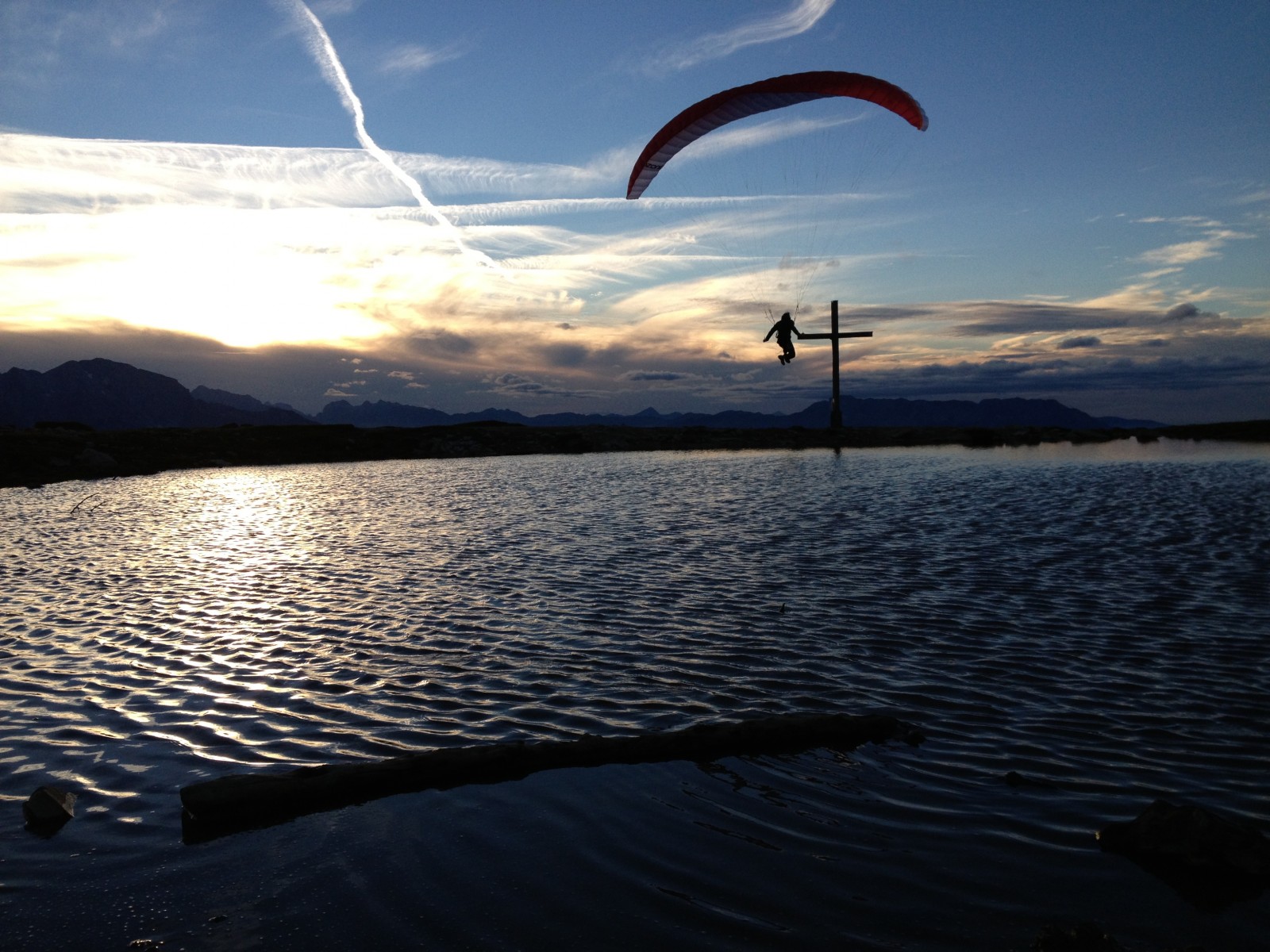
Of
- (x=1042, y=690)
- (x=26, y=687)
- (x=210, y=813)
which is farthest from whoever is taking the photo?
(x=26, y=687)

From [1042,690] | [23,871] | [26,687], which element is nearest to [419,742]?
[23,871]

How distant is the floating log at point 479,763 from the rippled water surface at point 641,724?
250 mm

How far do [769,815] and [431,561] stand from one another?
18710mm

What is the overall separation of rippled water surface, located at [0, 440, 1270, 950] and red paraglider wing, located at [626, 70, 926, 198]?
17.7 meters

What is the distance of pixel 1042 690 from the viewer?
12.5m

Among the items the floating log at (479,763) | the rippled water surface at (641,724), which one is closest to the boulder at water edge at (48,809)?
the rippled water surface at (641,724)

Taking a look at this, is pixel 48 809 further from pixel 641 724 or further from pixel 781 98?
pixel 781 98

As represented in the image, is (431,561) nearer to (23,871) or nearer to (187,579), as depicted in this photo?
(187,579)

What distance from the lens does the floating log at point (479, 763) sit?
8.70m

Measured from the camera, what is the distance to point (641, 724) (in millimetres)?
11453

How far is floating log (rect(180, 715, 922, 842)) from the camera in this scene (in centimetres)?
870

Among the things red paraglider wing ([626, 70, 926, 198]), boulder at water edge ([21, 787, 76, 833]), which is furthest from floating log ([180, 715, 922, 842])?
red paraglider wing ([626, 70, 926, 198])

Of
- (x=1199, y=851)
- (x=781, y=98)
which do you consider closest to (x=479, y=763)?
(x=1199, y=851)

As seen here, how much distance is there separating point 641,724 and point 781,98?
30477mm
